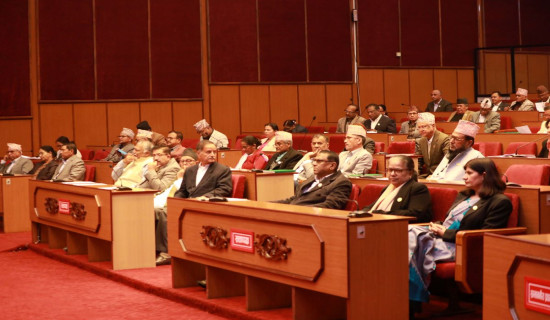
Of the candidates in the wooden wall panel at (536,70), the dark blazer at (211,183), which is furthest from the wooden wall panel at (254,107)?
the dark blazer at (211,183)

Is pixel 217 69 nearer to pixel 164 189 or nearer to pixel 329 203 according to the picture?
pixel 164 189

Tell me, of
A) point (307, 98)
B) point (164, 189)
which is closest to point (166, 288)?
point (164, 189)

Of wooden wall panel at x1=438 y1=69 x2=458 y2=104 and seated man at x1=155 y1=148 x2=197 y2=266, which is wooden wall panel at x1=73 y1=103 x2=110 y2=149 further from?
wooden wall panel at x1=438 y1=69 x2=458 y2=104

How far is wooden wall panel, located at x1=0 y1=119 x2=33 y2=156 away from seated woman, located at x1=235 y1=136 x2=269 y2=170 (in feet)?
16.4

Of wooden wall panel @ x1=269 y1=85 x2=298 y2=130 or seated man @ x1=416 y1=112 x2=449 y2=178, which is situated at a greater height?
wooden wall panel @ x1=269 y1=85 x2=298 y2=130

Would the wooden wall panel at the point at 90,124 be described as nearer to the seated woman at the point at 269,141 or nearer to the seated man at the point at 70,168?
the seated woman at the point at 269,141

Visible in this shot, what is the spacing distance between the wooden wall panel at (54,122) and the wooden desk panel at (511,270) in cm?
1022

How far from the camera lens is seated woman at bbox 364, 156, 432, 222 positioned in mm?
4629

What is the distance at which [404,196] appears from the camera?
4695 mm

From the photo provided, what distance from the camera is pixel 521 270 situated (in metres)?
3.06

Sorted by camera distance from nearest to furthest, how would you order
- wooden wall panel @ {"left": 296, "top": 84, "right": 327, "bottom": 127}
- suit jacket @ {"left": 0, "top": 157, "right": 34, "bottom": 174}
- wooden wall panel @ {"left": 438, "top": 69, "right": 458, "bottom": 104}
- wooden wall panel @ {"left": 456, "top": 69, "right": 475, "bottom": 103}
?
suit jacket @ {"left": 0, "top": 157, "right": 34, "bottom": 174}
wooden wall panel @ {"left": 296, "top": 84, "right": 327, "bottom": 127}
wooden wall panel @ {"left": 438, "top": 69, "right": 458, "bottom": 104}
wooden wall panel @ {"left": 456, "top": 69, "right": 475, "bottom": 103}

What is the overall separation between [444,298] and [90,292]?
2524mm

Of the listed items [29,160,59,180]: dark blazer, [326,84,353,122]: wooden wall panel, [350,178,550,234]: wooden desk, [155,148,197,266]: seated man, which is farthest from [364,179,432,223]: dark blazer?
[326,84,353,122]: wooden wall panel

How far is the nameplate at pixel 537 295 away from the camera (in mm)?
2916
